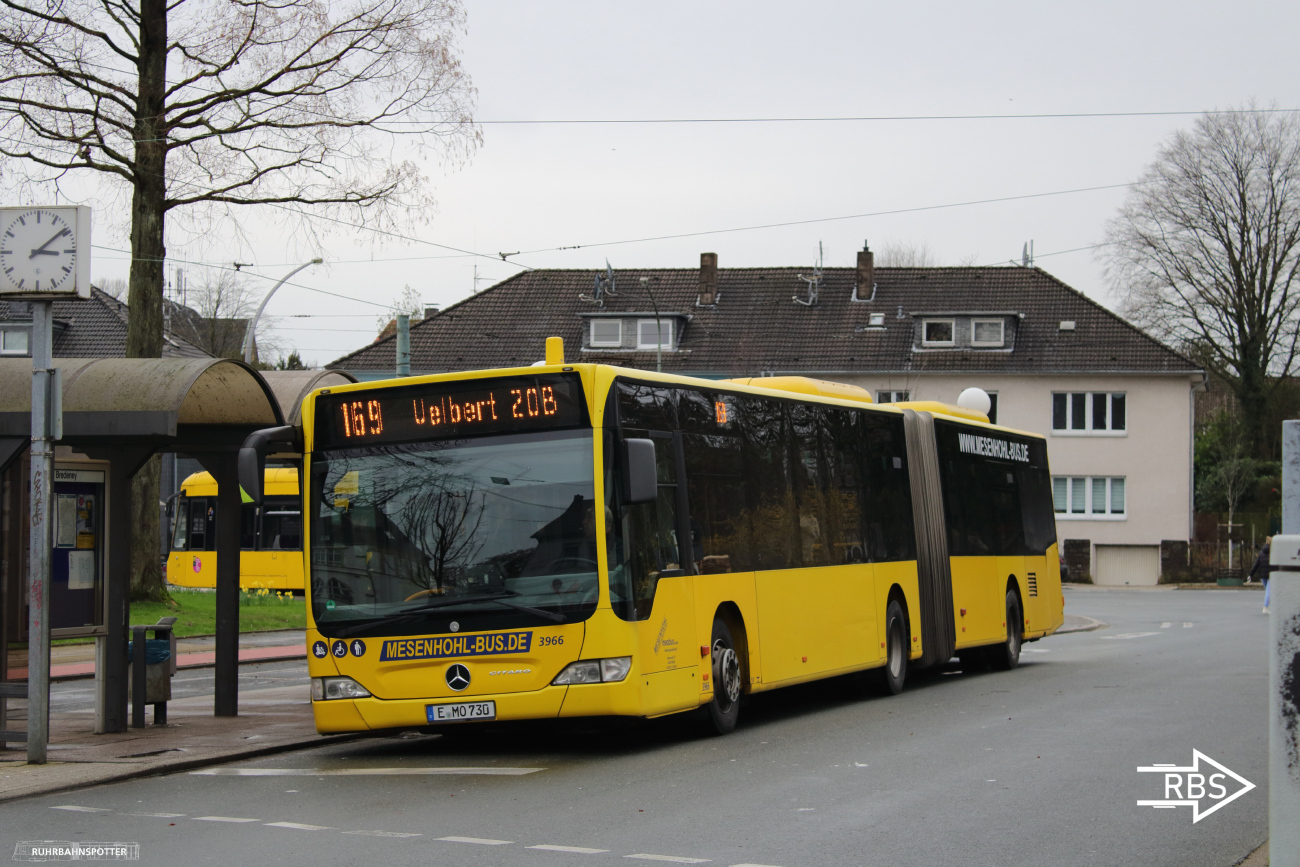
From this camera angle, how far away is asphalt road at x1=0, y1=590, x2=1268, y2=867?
25.2ft

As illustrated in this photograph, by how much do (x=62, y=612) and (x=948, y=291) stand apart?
5035cm

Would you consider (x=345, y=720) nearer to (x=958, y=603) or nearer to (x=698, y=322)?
(x=958, y=603)

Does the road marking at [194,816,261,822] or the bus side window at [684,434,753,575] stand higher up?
the bus side window at [684,434,753,575]

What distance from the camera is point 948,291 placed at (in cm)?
6112

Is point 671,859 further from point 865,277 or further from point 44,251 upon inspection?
point 865,277

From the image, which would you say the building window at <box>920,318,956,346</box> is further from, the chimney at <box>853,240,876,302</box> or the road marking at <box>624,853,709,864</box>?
the road marking at <box>624,853,709,864</box>

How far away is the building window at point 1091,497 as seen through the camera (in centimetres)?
5816

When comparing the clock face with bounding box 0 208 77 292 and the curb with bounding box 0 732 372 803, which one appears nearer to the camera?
the curb with bounding box 0 732 372 803

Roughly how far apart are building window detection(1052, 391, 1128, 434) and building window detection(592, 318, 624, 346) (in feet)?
Result: 53.0

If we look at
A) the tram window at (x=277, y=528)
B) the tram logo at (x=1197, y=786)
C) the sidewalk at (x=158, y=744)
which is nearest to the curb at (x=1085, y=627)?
the tram window at (x=277, y=528)

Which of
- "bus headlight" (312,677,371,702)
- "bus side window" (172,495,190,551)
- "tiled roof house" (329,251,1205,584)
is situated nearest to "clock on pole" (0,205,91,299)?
"bus headlight" (312,677,371,702)

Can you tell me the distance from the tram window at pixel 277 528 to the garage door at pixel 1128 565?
3170cm

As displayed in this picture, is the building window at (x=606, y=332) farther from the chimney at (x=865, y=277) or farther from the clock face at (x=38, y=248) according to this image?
the clock face at (x=38, y=248)

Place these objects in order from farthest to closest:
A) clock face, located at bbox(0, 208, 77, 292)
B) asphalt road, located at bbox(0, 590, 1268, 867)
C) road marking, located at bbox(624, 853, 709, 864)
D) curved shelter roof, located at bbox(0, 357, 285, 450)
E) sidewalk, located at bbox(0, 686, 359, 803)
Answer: curved shelter roof, located at bbox(0, 357, 285, 450), clock face, located at bbox(0, 208, 77, 292), sidewalk, located at bbox(0, 686, 359, 803), asphalt road, located at bbox(0, 590, 1268, 867), road marking, located at bbox(624, 853, 709, 864)
